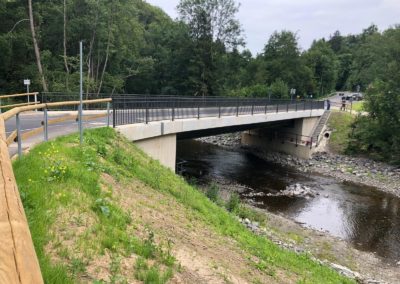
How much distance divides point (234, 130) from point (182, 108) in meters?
11.3

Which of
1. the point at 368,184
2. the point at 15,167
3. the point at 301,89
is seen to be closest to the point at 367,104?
the point at 368,184

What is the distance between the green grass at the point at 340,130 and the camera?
120 ft

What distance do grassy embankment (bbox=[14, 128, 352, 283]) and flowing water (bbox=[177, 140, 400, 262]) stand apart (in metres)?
7.69

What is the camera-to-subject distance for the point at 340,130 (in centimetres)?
3916

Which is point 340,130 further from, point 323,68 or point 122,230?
point 323,68

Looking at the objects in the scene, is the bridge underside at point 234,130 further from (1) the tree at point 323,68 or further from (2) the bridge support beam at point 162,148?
(1) the tree at point 323,68

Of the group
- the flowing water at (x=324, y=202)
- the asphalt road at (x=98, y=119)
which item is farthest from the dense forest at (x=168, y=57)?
the asphalt road at (x=98, y=119)

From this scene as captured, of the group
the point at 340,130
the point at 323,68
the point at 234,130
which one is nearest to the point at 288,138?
the point at 340,130

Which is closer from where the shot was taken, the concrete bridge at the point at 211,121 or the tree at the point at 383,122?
the concrete bridge at the point at 211,121

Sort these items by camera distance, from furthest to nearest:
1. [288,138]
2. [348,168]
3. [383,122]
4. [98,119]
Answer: [288,138], [383,122], [348,168], [98,119]

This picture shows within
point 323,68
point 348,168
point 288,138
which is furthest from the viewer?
point 323,68

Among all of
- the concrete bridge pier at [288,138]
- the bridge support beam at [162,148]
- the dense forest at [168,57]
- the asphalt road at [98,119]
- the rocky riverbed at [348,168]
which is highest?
the dense forest at [168,57]

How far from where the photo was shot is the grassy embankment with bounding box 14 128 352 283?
4555 millimetres

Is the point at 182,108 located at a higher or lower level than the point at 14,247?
lower
